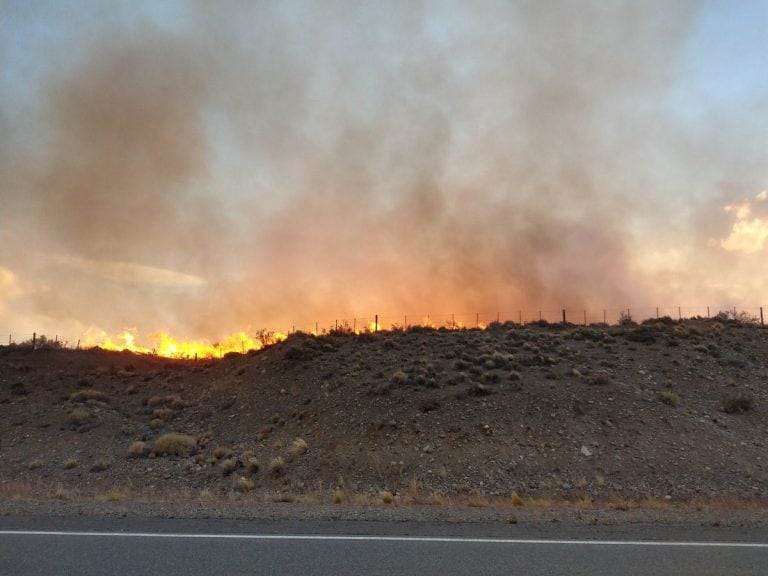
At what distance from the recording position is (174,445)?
28.2 meters

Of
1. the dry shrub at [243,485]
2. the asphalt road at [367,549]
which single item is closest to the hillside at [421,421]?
the dry shrub at [243,485]

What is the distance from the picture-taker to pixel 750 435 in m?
25.2

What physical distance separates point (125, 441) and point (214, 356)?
17.5 metres

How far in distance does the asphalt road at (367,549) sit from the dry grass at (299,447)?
15664 millimetres

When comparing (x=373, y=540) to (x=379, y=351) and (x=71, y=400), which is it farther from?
(x=71, y=400)

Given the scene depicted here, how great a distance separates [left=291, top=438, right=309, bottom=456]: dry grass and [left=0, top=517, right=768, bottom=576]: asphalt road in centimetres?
1566

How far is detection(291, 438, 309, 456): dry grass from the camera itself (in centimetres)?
2542

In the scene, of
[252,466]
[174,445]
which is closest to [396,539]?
[252,466]

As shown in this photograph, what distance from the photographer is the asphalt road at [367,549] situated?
6820mm

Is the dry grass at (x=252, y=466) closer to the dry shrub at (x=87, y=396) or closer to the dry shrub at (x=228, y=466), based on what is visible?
the dry shrub at (x=228, y=466)

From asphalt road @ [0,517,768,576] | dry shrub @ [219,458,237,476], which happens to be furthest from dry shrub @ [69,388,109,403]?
asphalt road @ [0,517,768,576]

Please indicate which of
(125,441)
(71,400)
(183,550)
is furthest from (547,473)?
(71,400)

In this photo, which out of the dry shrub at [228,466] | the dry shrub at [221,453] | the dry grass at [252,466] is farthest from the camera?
the dry shrub at [221,453]

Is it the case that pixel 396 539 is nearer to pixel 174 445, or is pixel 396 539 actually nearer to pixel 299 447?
pixel 299 447
